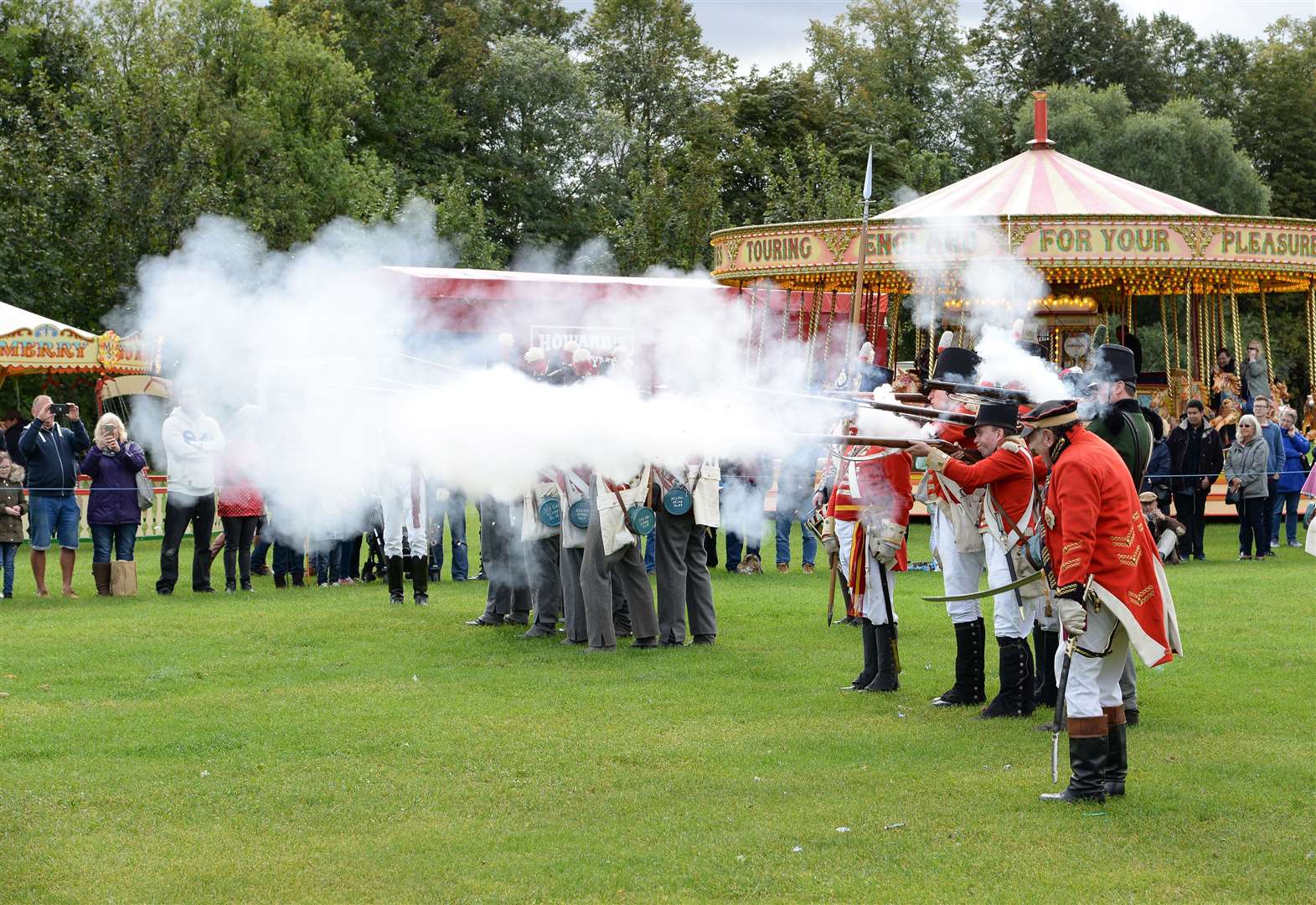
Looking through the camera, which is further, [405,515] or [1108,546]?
[405,515]

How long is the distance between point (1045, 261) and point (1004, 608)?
15.9 m

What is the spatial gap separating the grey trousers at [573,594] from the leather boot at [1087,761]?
541cm

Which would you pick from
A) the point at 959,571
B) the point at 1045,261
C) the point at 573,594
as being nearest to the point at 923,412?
the point at 959,571

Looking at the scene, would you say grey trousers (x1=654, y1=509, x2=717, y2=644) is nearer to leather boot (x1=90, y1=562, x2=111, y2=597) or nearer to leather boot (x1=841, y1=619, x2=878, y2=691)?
leather boot (x1=841, y1=619, x2=878, y2=691)

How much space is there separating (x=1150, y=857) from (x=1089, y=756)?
869 mm

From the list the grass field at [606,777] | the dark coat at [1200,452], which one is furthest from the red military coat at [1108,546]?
the dark coat at [1200,452]

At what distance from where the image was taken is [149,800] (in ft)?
23.6

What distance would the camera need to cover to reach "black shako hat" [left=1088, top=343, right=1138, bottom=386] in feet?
27.2

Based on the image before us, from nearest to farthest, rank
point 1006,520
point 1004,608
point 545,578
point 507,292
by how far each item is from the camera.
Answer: point 1006,520 → point 1004,608 → point 545,578 → point 507,292

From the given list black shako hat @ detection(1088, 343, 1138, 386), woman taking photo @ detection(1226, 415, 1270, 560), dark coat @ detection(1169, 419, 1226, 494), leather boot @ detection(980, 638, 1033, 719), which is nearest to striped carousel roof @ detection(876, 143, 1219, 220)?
dark coat @ detection(1169, 419, 1226, 494)

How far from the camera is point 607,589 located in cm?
1170

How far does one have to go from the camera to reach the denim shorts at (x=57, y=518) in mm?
15828

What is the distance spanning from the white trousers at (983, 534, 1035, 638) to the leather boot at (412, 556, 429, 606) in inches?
263

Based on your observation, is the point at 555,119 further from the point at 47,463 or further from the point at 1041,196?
the point at 47,463
